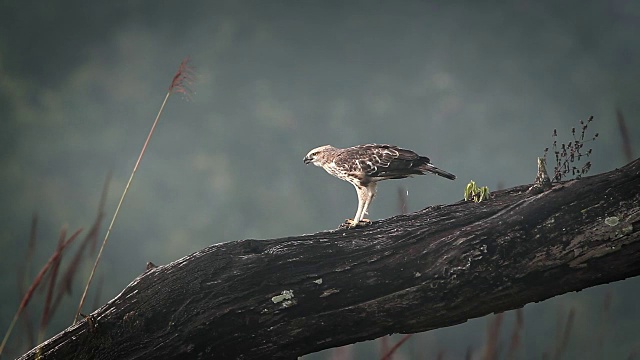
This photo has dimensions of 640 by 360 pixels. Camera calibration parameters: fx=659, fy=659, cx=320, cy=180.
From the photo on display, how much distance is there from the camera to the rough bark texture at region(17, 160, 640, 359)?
2.97m

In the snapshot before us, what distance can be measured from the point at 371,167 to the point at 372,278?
81 centimetres

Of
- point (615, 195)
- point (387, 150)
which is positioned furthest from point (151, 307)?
point (615, 195)

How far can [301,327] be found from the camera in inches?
124

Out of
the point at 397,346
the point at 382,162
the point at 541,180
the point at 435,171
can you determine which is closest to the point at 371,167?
the point at 382,162

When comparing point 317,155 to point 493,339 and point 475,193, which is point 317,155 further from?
point 493,339

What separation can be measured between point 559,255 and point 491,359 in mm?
650

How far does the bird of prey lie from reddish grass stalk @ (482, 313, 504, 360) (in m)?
0.78

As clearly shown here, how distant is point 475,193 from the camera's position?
353 centimetres

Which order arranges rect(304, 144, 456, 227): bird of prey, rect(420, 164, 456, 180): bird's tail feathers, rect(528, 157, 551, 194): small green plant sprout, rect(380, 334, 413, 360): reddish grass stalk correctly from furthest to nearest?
1. rect(304, 144, 456, 227): bird of prey
2. rect(420, 164, 456, 180): bird's tail feathers
3. rect(528, 157, 551, 194): small green plant sprout
4. rect(380, 334, 413, 360): reddish grass stalk

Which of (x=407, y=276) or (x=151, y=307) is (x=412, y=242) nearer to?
(x=407, y=276)

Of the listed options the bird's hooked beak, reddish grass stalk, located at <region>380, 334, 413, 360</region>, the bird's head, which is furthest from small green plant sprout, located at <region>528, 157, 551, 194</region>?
the bird's hooked beak

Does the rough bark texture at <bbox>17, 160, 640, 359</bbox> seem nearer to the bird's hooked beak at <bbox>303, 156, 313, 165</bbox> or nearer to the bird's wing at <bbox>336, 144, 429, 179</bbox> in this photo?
the bird's wing at <bbox>336, 144, 429, 179</bbox>

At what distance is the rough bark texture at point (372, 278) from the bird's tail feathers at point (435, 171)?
0.20 metres

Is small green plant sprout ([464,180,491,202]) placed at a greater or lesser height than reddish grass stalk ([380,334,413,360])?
greater
